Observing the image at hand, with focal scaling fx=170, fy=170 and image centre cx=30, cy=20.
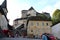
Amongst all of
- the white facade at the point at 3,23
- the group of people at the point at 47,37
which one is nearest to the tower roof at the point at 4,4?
the white facade at the point at 3,23

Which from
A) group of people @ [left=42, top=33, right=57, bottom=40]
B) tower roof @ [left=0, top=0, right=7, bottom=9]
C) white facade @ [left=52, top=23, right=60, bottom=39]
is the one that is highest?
tower roof @ [left=0, top=0, right=7, bottom=9]

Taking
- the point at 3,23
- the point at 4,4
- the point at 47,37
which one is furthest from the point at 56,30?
the point at 4,4

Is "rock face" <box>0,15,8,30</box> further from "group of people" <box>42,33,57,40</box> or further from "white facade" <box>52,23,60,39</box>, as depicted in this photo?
"white facade" <box>52,23,60,39</box>

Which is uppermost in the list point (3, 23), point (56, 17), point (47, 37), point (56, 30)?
point (56, 17)

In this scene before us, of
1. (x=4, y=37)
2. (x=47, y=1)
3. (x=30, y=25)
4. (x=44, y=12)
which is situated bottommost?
(x=4, y=37)

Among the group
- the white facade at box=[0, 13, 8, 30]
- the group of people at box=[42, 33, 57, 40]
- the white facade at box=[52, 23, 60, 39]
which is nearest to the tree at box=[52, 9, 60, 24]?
the white facade at box=[52, 23, 60, 39]

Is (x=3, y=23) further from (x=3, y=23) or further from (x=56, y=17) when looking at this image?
(x=56, y=17)

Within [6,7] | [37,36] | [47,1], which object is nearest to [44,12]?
[47,1]

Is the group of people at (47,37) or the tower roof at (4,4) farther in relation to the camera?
the tower roof at (4,4)

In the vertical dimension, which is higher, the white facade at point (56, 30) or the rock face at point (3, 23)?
the rock face at point (3, 23)

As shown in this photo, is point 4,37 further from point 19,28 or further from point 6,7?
point 6,7

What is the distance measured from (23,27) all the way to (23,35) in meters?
0.17

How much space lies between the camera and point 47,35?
359cm

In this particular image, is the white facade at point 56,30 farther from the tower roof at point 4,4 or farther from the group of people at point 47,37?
the tower roof at point 4,4
